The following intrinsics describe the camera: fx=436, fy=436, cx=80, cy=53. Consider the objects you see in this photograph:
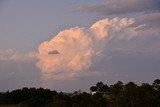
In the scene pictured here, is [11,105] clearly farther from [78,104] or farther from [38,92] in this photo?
[78,104]

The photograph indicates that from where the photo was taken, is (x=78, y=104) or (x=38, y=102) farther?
(x=38, y=102)

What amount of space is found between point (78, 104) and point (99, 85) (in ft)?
162

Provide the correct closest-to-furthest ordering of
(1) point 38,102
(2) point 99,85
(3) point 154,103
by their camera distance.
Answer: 1. (3) point 154,103
2. (1) point 38,102
3. (2) point 99,85

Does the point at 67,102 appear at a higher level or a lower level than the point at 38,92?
lower

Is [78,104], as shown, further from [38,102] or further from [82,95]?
[38,102]

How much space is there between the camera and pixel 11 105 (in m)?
172

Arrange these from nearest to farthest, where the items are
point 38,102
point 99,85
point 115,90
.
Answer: point 115,90
point 38,102
point 99,85

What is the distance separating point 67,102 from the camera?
128 metres

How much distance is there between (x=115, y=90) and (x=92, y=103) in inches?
378

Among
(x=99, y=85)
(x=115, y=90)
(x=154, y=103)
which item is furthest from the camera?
(x=99, y=85)

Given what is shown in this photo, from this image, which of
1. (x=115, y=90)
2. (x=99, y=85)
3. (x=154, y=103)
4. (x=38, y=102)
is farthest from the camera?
(x=99, y=85)

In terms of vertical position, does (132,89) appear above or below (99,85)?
below

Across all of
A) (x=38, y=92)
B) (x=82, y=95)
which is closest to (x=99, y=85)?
(x=38, y=92)

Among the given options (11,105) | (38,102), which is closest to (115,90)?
(38,102)
